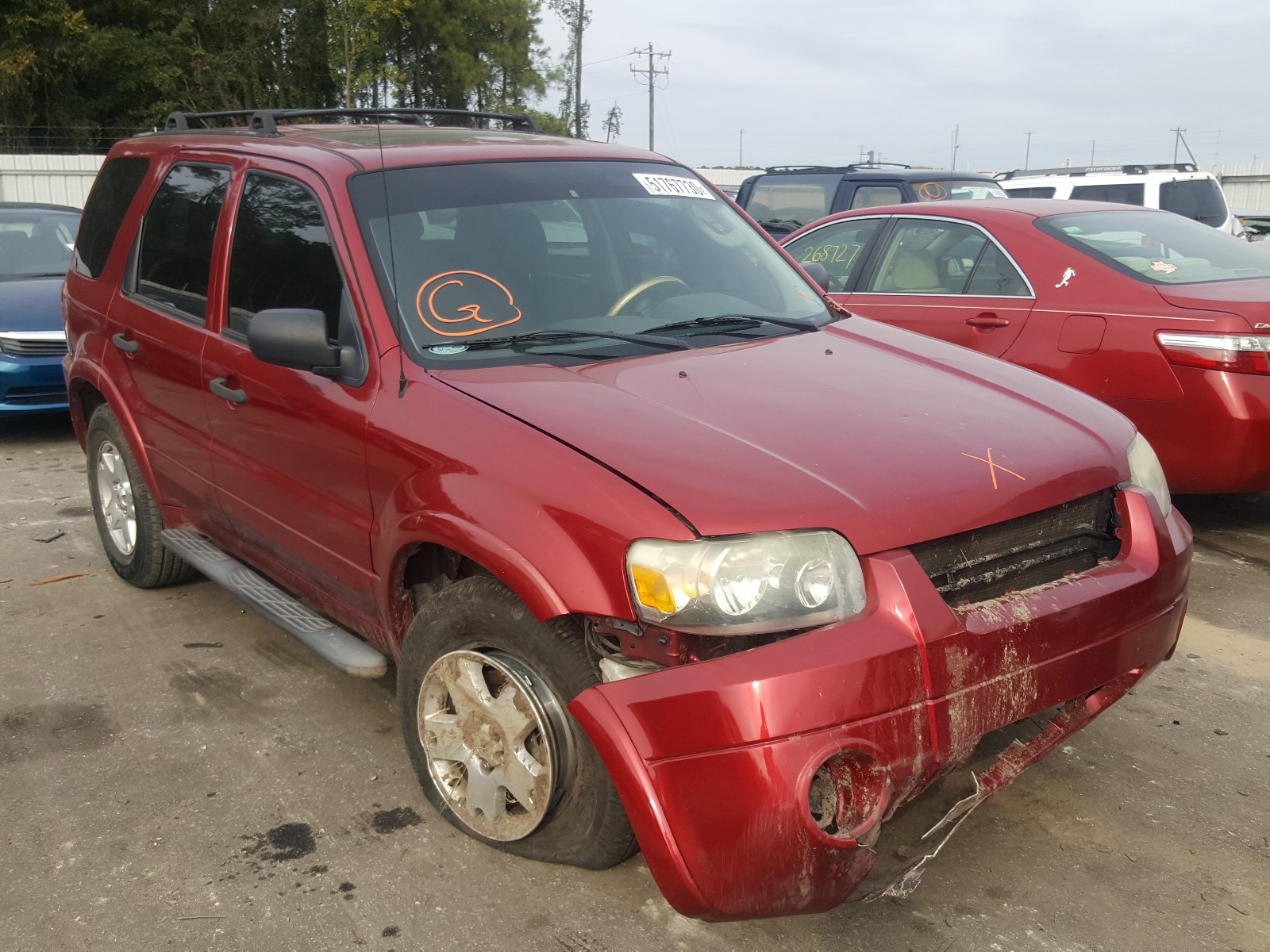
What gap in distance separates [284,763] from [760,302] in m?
2.06

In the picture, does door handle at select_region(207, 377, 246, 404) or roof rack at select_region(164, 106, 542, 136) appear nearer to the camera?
door handle at select_region(207, 377, 246, 404)

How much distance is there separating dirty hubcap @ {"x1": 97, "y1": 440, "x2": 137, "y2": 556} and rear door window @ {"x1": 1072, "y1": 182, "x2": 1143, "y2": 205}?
10931 millimetres

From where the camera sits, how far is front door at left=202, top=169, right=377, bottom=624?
3.32 metres

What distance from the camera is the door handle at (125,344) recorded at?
15.0 feet

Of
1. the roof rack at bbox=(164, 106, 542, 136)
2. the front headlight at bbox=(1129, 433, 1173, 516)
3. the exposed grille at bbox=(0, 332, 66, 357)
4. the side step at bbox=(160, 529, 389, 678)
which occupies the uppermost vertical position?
the roof rack at bbox=(164, 106, 542, 136)

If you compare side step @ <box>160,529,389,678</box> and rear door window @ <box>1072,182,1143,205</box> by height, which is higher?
rear door window @ <box>1072,182,1143,205</box>

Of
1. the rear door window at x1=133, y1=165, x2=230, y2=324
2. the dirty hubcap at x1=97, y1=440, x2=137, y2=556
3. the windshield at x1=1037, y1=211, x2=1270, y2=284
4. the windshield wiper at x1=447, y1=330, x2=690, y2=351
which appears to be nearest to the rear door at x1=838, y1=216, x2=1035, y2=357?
the windshield at x1=1037, y1=211, x2=1270, y2=284

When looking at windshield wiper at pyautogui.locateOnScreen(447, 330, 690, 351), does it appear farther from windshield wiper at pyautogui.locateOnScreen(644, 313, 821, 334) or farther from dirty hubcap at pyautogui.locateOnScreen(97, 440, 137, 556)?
dirty hubcap at pyautogui.locateOnScreen(97, 440, 137, 556)

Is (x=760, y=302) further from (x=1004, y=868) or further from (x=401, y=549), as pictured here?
(x=1004, y=868)

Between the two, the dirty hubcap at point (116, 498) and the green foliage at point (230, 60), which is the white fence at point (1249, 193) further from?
the dirty hubcap at point (116, 498)

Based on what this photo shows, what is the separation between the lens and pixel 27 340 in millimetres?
8156

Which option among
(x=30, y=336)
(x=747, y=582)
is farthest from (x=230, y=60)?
(x=747, y=582)

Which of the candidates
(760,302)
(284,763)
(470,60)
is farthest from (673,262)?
(470,60)

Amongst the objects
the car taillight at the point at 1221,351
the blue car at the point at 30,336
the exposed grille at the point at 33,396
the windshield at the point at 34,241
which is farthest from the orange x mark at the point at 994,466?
the windshield at the point at 34,241
